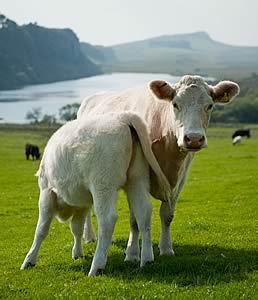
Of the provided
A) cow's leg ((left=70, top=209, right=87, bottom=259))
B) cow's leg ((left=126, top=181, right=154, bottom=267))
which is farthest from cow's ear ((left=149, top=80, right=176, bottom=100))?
cow's leg ((left=70, top=209, right=87, bottom=259))

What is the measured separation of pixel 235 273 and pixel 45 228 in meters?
3.16

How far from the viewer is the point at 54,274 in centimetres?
875

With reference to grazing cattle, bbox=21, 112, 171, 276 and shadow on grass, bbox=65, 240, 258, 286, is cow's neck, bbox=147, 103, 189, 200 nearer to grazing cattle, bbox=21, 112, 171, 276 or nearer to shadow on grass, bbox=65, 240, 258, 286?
grazing cattle, bbox=21, 112, 171, 276

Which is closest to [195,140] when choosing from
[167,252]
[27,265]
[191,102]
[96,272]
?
[191,102]

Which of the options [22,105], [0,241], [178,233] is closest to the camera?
[178,233]

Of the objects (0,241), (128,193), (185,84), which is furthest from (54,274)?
(0,241)

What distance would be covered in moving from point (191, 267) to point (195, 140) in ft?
6.45

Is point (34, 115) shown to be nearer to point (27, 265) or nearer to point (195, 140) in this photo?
point (27, 265)

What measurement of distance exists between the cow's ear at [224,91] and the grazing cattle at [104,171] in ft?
4.09

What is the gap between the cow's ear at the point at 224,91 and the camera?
8.98 m

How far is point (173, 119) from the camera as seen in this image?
8859 millimetres

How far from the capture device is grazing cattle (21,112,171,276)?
820cm

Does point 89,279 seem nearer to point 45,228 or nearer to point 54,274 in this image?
point 54,274

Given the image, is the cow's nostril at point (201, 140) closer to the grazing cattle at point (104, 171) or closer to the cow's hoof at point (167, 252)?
the grazing cattle at point (104, 171)
